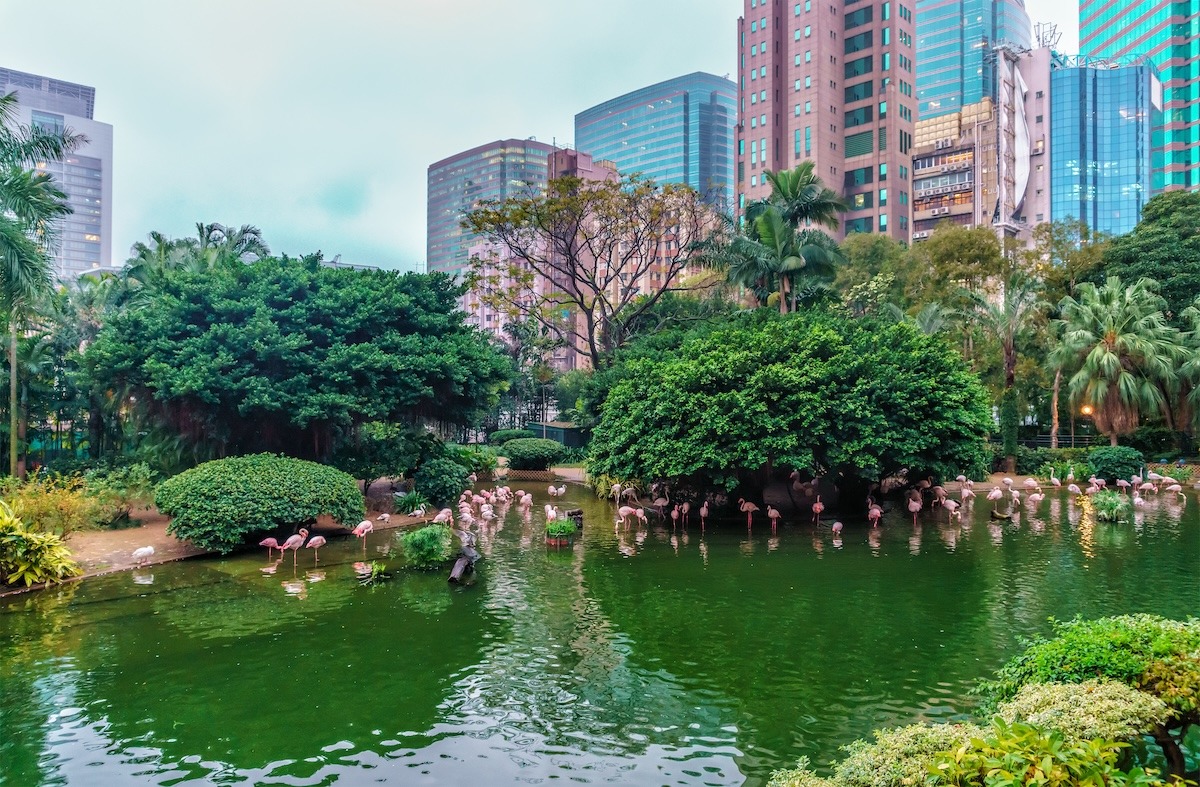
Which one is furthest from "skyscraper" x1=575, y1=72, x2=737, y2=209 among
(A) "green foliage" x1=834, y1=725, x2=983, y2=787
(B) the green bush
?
(A) "green foliage" x1=834, y1=725, x2=983, y2=787

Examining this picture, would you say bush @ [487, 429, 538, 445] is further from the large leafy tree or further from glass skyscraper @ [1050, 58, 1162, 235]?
glass skyscraper @ [1050, 58, 1162, 235]

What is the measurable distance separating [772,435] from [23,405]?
27246 millimetres

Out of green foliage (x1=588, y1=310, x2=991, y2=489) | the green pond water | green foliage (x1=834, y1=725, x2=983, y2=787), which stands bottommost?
the green pond water

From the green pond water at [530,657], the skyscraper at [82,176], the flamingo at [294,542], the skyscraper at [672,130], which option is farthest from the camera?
the skyscraper at [672,130]

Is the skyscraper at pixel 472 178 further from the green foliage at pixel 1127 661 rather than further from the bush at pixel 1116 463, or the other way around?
the green foliage at pixel 1127 661

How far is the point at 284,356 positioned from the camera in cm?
1983

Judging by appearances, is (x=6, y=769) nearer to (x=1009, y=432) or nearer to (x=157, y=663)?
(x=157, y=663)

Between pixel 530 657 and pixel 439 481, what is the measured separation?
14.3 metres

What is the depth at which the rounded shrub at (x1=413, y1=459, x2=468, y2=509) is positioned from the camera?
78.0ft

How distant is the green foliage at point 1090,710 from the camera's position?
4918 mm

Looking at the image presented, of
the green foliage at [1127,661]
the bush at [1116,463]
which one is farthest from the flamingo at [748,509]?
the bush at [1116,463]

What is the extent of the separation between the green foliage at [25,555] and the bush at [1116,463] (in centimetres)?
3255

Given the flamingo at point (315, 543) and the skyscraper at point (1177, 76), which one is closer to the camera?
the flamingo at point (315, 543)

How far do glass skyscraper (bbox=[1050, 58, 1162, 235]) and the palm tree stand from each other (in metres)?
71.8
